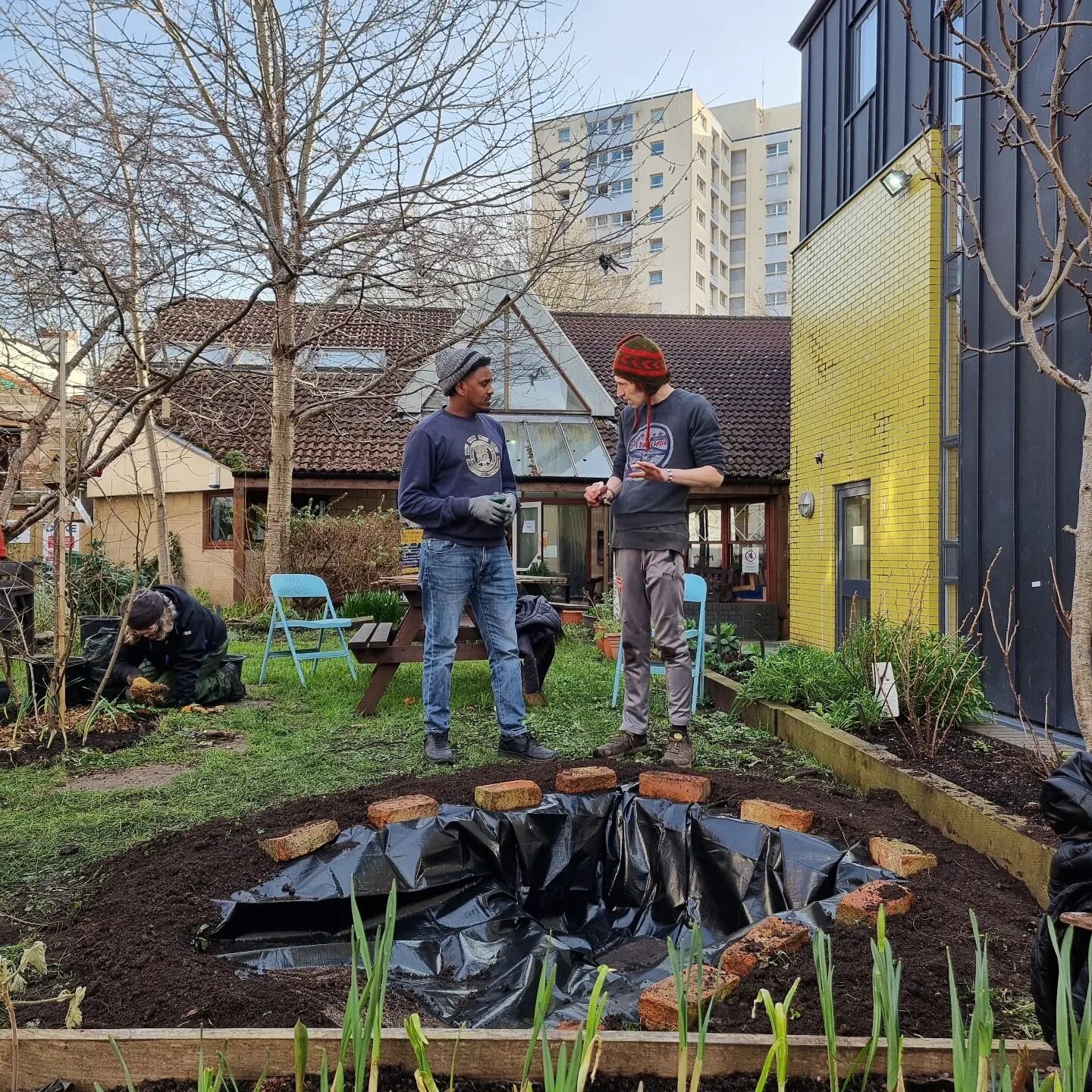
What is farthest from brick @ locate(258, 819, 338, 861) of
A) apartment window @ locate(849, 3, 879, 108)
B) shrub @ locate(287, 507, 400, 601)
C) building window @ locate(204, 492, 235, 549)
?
building window @ locate(204, 492, 235, 549)

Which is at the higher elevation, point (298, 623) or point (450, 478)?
point (450, 478)

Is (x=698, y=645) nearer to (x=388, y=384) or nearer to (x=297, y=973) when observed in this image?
(x=297, y=973)

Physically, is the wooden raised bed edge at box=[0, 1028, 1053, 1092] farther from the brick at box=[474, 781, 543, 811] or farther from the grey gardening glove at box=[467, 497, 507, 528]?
the grey gardening glove at box=[467, 497, 507, 528]

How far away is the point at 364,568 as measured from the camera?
14102 millimetres

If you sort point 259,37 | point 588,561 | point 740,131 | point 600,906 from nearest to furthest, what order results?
point 600,906 < point 259,37 < point 588,561 < point 740,131

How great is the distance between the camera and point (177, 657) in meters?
6.09

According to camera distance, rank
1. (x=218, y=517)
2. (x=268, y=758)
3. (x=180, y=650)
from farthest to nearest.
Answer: (x=218, y=517)
(x=180, y=650)
(x=268, y=758)

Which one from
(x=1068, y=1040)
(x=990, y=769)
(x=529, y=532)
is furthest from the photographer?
(x=529, y=532)

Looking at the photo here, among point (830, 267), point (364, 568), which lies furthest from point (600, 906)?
point (364, 568)

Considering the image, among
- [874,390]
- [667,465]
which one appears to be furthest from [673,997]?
[874,390]

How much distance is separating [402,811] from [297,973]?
86cm

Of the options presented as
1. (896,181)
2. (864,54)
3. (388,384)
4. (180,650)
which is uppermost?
(864,54)

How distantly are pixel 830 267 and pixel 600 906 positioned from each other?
8.78 metres

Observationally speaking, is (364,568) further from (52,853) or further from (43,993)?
(43,993)
